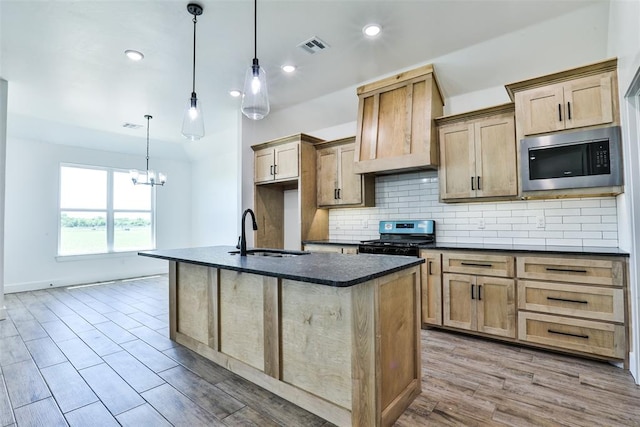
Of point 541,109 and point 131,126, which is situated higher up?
point 131,126

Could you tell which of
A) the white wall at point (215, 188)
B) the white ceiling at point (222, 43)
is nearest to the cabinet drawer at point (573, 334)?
the white ceiling at point (222, 43)

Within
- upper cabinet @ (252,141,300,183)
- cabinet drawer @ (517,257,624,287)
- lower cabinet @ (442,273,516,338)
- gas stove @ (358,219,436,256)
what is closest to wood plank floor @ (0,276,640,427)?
lower cabinet @ (442,273,516,338)

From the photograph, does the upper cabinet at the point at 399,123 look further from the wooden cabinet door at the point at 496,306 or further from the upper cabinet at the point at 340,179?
the wooden cabinet door at the point at 496,306

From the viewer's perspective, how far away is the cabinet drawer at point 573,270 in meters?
2.44

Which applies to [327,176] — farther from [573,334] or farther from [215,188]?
[215,188]

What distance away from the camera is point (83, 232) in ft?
20.3

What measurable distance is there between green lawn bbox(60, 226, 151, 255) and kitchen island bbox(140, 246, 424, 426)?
5048mm

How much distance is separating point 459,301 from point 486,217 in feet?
3.38

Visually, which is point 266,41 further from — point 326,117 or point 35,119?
point 35,119

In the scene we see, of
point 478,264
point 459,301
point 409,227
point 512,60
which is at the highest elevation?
point 512,60

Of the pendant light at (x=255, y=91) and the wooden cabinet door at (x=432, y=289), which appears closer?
the pendant light at (x=255, y=91)

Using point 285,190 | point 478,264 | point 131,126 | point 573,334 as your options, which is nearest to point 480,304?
point 478,264

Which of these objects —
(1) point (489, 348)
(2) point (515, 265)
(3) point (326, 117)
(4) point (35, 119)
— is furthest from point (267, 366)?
(4) point (35, 119)

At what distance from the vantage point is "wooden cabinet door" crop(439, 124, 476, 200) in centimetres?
335
